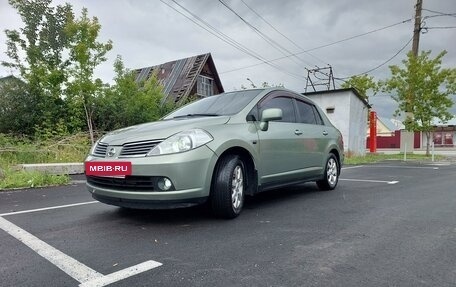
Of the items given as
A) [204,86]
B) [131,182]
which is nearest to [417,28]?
[204,86]

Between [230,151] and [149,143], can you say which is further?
[230,151]

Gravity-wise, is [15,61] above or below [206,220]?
above

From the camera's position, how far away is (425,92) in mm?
21000

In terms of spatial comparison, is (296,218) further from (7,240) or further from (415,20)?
(415,20)

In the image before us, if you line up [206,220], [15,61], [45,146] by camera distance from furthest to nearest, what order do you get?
[15,61], [45,146], [206,220]

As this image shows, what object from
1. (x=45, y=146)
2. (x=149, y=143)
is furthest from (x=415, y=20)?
(x=149, y=143)

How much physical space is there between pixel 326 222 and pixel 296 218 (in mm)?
373

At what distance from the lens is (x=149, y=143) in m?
3.85

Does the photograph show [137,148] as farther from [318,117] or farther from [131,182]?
[318,117]

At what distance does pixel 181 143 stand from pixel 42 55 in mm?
14248

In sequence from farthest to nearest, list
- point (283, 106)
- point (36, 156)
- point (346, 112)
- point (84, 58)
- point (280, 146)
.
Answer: point (346, 112) → point (84, 58) → point (36, 156) → point (283, 106) → point (280, 146)

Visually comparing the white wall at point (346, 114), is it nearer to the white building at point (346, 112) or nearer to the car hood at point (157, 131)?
the white building at point (346, 112)

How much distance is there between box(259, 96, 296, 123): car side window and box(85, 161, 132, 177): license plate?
2078 mm

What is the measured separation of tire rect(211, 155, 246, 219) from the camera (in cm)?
398
